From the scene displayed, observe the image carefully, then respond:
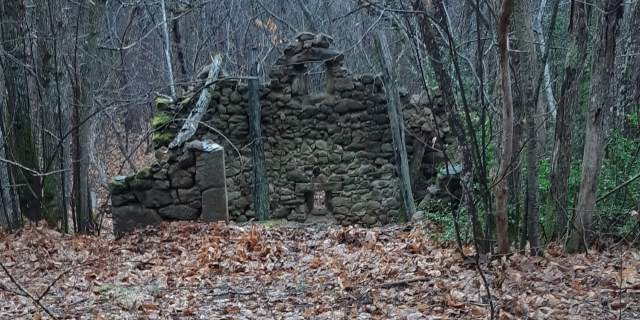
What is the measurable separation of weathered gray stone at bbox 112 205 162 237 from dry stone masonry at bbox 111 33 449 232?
2.94 meters

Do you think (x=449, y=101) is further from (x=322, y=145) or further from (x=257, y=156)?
(x=322, y=145)

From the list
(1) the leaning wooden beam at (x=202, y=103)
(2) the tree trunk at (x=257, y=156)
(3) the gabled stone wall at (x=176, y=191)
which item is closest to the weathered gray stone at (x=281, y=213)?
(2) the tree trunk at (x=257, y=156)

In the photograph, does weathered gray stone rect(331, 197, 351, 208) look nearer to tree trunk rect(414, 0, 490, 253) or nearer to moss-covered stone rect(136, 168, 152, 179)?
moss-covered stone rect(136, 168, 152, 179)

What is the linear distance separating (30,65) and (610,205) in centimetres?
648

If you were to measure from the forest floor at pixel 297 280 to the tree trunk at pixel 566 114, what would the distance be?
42 centimetres

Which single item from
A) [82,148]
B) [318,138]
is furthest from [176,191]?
[318,138]

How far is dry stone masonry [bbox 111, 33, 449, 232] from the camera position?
11367 millimetres

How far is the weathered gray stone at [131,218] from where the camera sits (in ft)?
26.6

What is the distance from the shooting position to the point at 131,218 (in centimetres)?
815

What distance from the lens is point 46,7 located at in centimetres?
759

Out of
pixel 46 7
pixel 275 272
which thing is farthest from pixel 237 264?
pixel 46 7

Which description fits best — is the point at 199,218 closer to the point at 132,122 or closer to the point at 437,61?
the point at 437,61

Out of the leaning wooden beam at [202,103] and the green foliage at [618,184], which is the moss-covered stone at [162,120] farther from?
the green foliage at [618,184]

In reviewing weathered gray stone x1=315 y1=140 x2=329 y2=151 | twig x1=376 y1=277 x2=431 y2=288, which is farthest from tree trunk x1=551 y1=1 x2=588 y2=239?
weathered gray stone x1=315 y1=140 x2=329 y2=151
